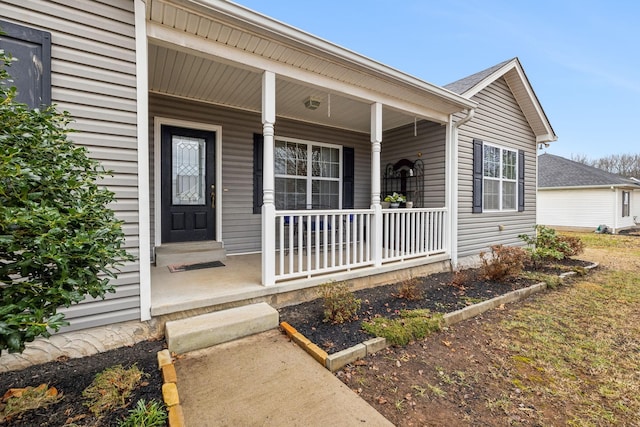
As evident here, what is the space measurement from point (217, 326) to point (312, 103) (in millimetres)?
3691

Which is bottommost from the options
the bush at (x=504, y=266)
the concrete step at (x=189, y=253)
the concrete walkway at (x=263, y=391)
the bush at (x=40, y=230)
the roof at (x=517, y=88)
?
the concrete walkway at (x=263, y=391)

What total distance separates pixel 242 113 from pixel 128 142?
2.88m

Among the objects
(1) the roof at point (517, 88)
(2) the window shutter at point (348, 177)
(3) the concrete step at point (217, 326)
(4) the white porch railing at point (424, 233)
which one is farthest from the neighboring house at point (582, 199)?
(3) the concrete step at point (217, 326)

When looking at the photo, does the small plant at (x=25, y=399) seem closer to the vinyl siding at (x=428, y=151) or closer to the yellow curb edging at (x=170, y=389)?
the yellow curb edging at (x=170, y=389)

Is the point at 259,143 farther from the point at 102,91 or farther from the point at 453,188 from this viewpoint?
the point at 453,188

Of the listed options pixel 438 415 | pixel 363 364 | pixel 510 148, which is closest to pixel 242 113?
pixel 363 364

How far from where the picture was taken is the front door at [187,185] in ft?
15.4

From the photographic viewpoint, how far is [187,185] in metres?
4.88

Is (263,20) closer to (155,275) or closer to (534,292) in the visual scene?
(155,275)

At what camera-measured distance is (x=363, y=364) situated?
8.03 feet

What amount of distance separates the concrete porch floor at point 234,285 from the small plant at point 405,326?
977 mm

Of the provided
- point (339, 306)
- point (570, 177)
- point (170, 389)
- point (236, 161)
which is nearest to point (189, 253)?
point (236, 161)

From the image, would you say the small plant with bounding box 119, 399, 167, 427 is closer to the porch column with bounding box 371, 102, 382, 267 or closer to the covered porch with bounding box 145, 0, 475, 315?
the covered porch with bounding box 145, 0, 475, 315

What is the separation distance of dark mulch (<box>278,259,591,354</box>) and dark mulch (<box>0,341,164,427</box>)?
1309 mm
